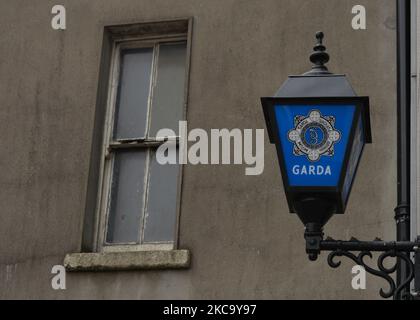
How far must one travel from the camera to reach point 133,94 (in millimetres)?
8164

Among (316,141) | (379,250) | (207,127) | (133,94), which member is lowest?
(379,250)

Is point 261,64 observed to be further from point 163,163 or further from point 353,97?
point 353,97

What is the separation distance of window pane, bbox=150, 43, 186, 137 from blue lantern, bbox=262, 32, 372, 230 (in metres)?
3.09

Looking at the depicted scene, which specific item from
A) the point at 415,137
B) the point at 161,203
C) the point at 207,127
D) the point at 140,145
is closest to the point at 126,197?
the point at 161,203

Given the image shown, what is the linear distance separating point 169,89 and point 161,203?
1.02 m

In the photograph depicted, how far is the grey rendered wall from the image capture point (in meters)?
7.09

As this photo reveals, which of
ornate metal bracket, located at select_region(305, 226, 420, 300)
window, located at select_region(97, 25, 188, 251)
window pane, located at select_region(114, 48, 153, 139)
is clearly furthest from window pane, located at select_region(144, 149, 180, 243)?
ornate metal bracket, located at select_region(305, 226, 420, 300)

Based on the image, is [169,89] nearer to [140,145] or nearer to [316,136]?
[140,145]

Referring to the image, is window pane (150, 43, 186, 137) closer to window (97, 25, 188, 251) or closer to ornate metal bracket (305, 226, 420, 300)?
window (97, 25, 188, 251)

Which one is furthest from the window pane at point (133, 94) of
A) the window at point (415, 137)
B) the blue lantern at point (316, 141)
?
the blue lantern at point (316, 141)

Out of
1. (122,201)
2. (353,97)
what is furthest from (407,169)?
(122,201)

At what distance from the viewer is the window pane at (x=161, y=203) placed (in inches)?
298

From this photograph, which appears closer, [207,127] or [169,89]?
[207,127]

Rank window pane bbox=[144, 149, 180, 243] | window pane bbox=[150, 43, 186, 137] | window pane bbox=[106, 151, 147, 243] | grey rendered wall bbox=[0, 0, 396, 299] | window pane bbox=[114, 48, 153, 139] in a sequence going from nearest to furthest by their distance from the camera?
grey rendered wall bbox=[0, 0, 396, 299] < window pane bbox=[144, 149, 180, 243] < window pane bbox=[106, 151, 147, 243] < window pane bbox=[150, 43, 186, 137] < window pane bbox=[114, 48, 153, 139]
